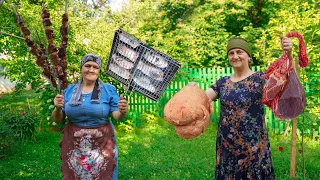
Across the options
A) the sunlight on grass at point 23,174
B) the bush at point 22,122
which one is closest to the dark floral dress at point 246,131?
Answer: the sunlight on grass at point 23,174

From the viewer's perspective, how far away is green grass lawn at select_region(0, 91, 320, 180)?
4.55 m

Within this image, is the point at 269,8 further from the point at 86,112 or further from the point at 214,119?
the point at 86,112

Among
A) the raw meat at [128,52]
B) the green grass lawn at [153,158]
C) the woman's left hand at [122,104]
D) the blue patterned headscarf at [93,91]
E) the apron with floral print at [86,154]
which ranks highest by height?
the raw meat at [128,52]

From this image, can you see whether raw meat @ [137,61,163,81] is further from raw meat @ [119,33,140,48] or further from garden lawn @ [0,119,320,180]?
garden lawn @ [0,119,320,180]

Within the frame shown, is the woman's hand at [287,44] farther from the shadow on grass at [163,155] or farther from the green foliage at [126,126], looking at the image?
the green foliage at [126,126]

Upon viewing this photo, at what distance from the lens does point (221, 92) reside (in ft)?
7.63

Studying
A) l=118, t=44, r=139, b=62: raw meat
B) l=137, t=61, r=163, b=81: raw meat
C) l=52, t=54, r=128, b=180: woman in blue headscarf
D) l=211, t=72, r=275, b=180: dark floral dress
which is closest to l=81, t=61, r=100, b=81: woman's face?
l=52, t=54, r=128, b=180: woman in blue headscarf

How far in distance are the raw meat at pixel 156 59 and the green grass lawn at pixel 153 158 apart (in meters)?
2.44

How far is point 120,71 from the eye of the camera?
241cm

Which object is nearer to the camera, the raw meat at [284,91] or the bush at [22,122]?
the raw meat at [284,91]

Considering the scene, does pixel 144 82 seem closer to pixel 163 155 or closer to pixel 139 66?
pixel 139 66

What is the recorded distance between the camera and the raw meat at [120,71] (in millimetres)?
2403

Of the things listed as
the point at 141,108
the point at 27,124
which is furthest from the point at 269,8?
the point at 27,124

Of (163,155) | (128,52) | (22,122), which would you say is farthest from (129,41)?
(22,122)
